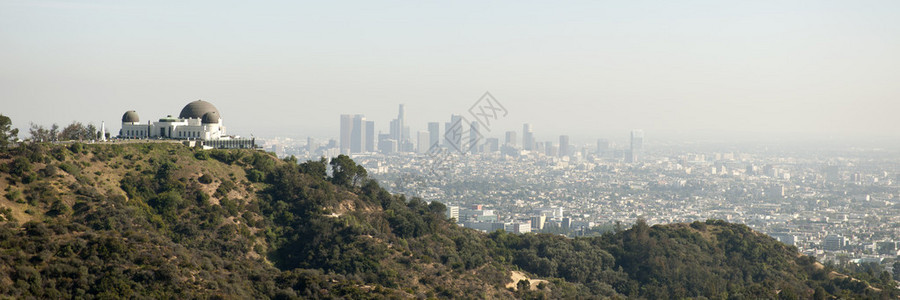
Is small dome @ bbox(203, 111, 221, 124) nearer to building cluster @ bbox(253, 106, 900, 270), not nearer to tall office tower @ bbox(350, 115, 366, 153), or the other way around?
building cluster @ bbox(253, 106, 900, 270)

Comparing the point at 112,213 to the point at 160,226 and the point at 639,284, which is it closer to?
the point at 160,226

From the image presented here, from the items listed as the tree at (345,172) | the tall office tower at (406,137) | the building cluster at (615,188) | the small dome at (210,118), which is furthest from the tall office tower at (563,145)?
the small dome at (210,118)

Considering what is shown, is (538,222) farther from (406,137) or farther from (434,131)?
(406,137)

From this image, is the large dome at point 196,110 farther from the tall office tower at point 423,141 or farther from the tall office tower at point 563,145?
the tall office tower at point 563,145

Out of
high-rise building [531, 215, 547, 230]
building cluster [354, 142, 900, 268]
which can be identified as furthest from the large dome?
high-rise building [531, 215, 547, 230]

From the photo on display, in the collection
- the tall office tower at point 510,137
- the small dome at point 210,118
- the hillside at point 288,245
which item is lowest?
the hillside at point 288,245
